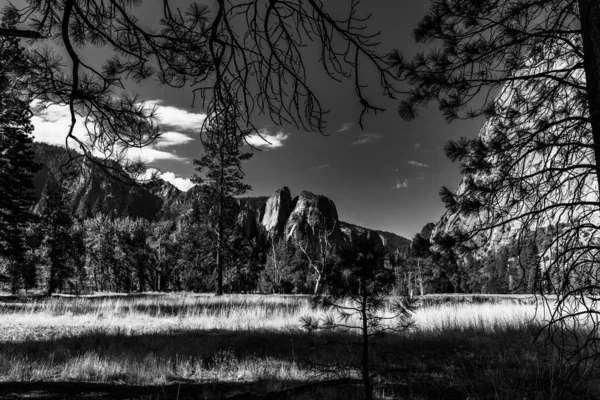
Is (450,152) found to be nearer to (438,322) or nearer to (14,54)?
(14,54)

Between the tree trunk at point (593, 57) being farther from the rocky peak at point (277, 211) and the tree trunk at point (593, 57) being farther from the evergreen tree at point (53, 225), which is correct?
the rocky peak at point (277, 211)

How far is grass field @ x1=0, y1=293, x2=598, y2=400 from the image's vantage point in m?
3.74

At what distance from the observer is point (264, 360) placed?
5.40 meters

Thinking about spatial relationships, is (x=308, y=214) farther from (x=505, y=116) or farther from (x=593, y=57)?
(x=593, y=57)

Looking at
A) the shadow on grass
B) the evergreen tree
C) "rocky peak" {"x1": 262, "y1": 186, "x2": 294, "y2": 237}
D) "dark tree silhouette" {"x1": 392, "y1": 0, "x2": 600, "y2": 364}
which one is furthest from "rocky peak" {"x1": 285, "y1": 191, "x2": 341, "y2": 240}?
"dark tree silhouette" {"x1": 392, "y1": 0, "x2": 600, "y2": 364}

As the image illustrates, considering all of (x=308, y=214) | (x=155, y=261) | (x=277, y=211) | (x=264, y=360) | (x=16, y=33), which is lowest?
(x=264, y=360)

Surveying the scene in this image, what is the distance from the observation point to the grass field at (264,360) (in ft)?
12.3

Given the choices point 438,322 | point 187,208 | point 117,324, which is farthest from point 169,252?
point 438,322

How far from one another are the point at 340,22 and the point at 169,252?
54.9 meters

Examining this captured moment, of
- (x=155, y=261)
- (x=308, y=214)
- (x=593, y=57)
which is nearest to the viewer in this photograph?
(x=593, y=57)

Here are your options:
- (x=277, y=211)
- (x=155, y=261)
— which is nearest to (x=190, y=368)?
(x=155, y=261)

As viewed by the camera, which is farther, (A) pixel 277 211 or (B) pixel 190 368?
(A) pixel 277 211

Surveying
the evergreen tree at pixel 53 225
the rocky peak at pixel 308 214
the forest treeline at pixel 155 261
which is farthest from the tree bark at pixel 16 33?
the rocky peak at pixel 308 214

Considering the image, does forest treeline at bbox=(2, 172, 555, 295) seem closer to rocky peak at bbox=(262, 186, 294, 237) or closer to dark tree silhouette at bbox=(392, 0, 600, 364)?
dark tree silhouette at bbox=(392, 0, 600, 364)
